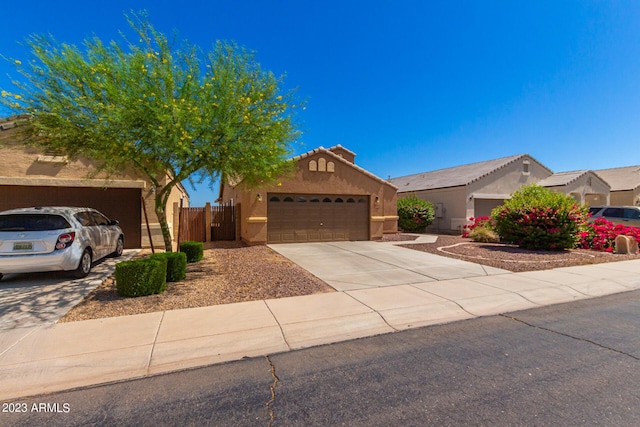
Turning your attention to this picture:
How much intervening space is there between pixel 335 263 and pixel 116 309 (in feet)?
19.7

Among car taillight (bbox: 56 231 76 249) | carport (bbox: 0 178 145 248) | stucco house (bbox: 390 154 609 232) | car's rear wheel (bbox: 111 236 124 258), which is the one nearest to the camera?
Answer: car taillight (bbox: 56 231 76 249)

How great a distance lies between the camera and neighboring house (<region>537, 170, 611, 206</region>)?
23.5 metres

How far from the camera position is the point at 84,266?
7633 mm

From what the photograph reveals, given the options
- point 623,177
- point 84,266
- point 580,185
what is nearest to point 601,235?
point 580,185

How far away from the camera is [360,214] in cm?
1622

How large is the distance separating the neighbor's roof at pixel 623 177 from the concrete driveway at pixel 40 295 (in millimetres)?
39395

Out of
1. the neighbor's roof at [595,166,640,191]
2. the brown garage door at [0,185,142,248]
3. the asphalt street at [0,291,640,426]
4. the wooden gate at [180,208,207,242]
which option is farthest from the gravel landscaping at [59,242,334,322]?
the neighbor's roof at [595,166,640,191]

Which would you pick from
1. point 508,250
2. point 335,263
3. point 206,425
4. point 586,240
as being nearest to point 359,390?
point 206,425

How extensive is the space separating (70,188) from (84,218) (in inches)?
160

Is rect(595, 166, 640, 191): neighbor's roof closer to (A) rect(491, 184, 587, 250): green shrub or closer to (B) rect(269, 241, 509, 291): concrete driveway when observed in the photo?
(A) rect(491, 184, 587, 250): green shrub

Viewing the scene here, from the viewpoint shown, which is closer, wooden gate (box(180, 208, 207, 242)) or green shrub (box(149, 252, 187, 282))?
green shrub (box(149, 252, 187, 282))

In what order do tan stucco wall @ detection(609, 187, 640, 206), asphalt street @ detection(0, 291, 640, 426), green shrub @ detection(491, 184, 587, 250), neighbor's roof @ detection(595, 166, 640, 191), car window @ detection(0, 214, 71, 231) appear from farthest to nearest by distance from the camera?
neighbor's roof @ detection(595, 166, 640, 191)
tan stucco wall @ detection(609, 187, 640, 206)
green shrub @ detection(491, 184, 587, 250)
car window @ detection(0, 214, 71, 231)
asphalt street @ detection(0, 291, 640, 426)

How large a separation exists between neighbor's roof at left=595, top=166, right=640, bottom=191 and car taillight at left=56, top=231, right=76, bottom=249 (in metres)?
39.6

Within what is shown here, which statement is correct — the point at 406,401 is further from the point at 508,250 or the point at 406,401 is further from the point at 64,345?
the point at 508,250
